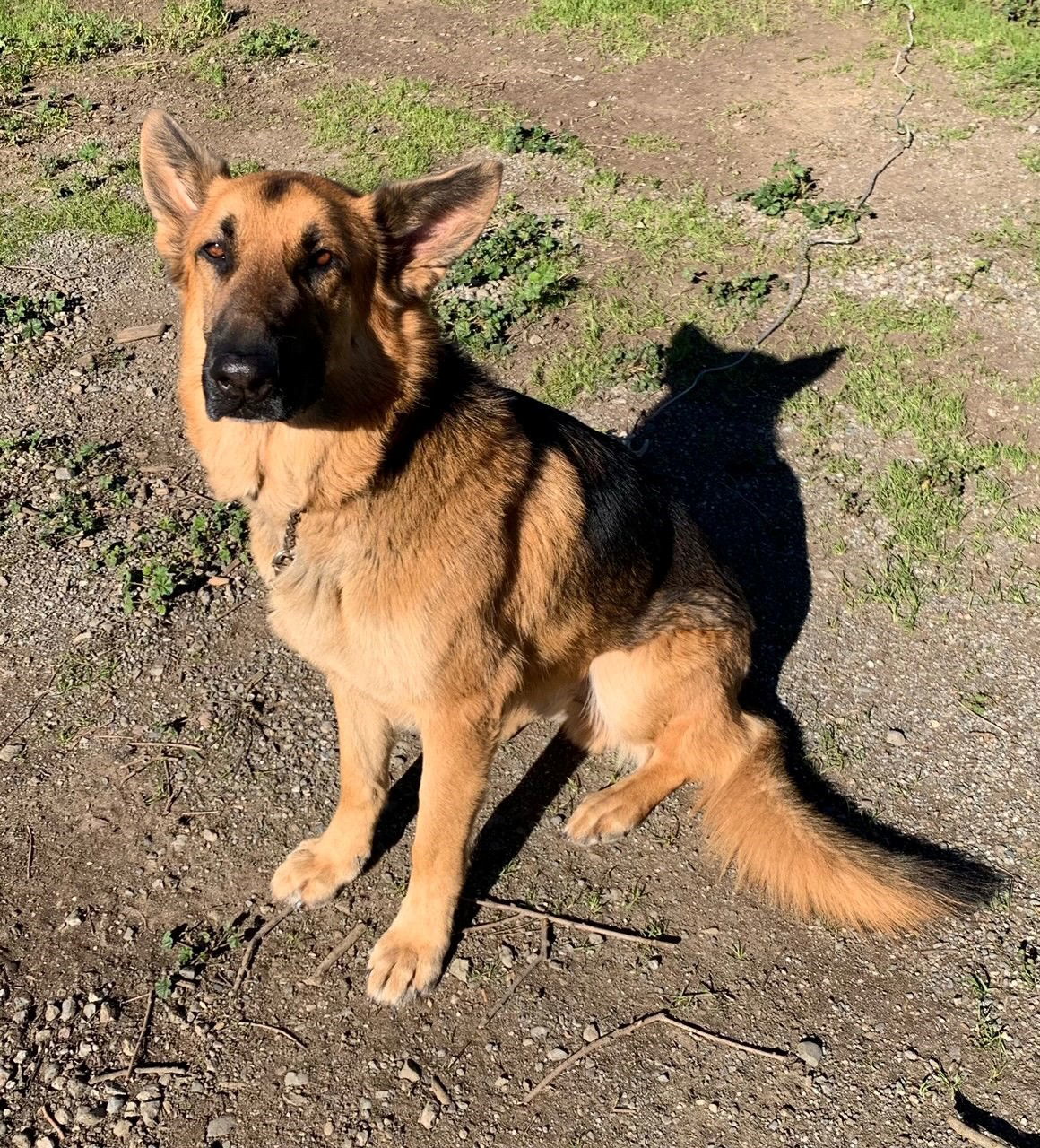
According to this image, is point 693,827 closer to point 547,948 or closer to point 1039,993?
point 547,948

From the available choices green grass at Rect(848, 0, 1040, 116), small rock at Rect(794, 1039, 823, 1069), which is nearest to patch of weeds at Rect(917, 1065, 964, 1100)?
small rock at Rect(794, 1039, 823, 1069)

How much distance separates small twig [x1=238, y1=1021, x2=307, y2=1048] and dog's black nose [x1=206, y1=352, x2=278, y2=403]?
7.11ft

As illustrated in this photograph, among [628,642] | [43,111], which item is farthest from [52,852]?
[43,111]

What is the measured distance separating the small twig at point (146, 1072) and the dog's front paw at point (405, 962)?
670 millimetres

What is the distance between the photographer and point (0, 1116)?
9.71 feet

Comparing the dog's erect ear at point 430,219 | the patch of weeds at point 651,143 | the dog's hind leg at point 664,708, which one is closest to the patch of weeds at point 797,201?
the patch of weeds at point 651,143

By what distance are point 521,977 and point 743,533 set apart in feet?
8.97

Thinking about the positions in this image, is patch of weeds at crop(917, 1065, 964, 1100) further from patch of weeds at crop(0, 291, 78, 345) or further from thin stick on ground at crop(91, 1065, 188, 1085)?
patch of weeds at crop(0, 291, 78, 345)

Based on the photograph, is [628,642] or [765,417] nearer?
[628,642]

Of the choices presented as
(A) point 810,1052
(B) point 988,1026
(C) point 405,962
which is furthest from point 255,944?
(B) point 988,1026

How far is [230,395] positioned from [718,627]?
7.21 feet

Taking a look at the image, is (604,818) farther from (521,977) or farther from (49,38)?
(49,38)

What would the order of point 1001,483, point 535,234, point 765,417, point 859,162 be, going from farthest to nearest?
point 859,162 → point 535,234 → point 765,417 → point 1001,483

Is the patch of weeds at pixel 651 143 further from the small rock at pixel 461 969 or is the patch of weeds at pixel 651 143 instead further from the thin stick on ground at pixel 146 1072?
the thin stick on ground at pixel 146 1072
